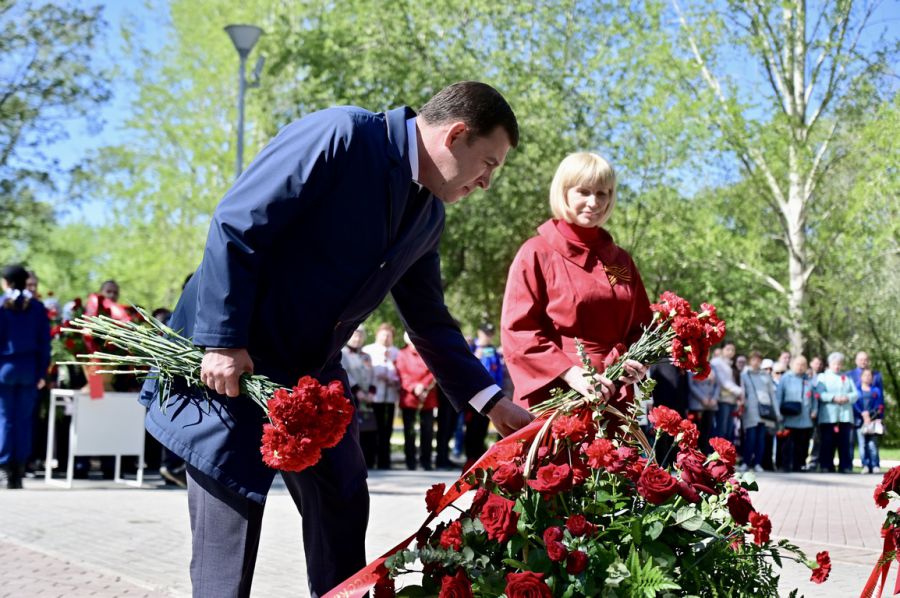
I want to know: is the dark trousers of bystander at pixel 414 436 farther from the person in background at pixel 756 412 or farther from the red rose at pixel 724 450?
the red rose at pixel 724 450

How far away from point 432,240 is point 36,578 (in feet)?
11.9

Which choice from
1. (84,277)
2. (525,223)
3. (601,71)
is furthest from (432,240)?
(84,277)

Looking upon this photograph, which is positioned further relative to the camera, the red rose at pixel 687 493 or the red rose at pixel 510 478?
the red rose at pixel 687 493

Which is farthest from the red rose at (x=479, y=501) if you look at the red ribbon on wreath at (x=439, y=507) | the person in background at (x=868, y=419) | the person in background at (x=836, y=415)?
the person in background at (x=868, y=419)

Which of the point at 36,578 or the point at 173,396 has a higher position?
the point at 173,396

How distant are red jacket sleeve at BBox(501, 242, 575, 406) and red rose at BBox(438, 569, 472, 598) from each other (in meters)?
1.68

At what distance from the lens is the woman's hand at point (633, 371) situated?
13.1ft

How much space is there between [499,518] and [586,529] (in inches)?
9.6

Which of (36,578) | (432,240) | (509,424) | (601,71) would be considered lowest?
(36,578)

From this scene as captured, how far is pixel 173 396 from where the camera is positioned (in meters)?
3.43

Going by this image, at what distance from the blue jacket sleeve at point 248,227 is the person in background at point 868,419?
18100 mm

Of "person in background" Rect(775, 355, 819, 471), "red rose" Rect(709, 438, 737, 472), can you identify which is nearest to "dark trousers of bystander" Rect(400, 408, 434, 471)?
"person in background" Rect(775, 355, 819, 471)

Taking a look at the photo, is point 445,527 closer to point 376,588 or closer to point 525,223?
point 376,588

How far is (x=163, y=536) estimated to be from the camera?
8016mm
